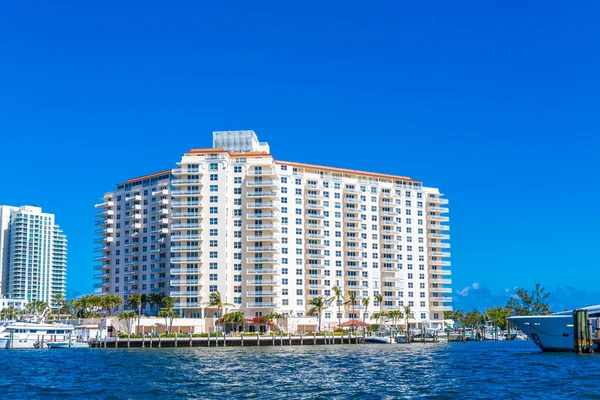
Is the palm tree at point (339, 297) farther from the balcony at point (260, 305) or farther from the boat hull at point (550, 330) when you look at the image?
the boat hull at point (550, 330)

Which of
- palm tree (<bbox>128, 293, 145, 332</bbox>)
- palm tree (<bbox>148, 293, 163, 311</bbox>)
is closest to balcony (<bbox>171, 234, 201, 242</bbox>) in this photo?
palm tree (<bbox>128, 293, 145, 332</bbox>)

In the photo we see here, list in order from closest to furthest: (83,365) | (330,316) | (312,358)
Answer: (83,365) → (312,358) → (330,316)

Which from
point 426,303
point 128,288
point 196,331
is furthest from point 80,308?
point 426,303

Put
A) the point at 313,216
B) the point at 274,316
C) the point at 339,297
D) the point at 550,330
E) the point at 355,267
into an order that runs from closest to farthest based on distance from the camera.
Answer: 1. the point at 550,330
2. the point at 274,316
3. the point at 313,216
4. the point at 339,297
5. the point at 355,267

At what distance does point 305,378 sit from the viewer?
7162 cm

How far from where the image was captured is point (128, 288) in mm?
193375

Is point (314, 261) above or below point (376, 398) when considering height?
above

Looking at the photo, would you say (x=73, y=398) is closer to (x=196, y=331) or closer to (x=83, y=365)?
(x=83, y=365)

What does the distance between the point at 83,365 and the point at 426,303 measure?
123 meters

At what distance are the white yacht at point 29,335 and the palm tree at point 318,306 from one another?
175 ft

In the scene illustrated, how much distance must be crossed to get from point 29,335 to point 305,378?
292 feet

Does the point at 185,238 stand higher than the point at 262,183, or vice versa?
the point at 262,183

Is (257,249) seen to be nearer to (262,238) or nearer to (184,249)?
(262,238)

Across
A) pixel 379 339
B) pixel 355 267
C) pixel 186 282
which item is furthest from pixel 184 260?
pixel 379 339
